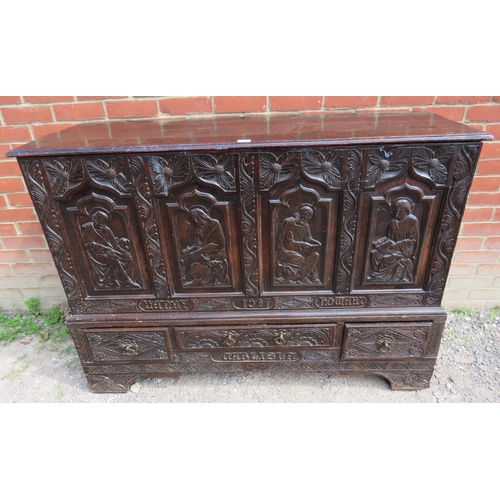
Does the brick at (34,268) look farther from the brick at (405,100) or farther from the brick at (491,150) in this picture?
the brick at (491,150)

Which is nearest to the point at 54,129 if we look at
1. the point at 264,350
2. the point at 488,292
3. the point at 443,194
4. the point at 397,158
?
the point at 264,350

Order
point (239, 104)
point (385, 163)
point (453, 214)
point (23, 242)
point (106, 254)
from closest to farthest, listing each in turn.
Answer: point (385, 163)
point (453, 214)
point (106, 254)
point (239, 104)
point (23, 242)

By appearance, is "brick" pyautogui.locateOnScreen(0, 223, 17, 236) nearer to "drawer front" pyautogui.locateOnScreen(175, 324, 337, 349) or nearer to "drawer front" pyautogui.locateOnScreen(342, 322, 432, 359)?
"drawer front" pyautogui.locateOnScreen(175, 324, 337, 349)

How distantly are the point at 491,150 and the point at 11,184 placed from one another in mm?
2839

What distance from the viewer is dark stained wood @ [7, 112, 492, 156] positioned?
1.39m

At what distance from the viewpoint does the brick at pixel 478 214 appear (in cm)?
212

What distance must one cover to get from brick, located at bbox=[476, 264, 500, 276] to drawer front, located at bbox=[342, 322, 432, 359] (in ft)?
2.85

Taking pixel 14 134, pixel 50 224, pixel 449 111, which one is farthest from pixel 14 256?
pixel 449 111

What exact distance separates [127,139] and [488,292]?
8.05 ft

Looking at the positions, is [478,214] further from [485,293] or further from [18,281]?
[18,281]

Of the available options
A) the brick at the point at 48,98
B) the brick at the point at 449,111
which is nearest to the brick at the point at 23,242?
the brick at the point at 48,98

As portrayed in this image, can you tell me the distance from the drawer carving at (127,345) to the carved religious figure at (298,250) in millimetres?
736

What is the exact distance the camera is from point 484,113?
190 centimetres

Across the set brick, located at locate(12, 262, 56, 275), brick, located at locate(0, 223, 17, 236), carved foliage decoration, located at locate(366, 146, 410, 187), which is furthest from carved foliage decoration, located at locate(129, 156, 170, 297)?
brick, located at locate(0, 223, 17, 236)
